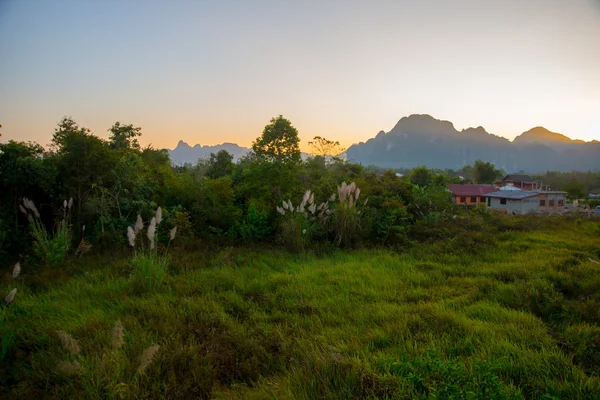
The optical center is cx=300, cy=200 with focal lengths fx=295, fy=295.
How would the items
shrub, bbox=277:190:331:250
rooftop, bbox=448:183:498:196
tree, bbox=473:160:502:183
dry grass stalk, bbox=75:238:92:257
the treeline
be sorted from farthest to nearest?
tree, bbox=473:160:502:183 < rooftop, bbox=448:183:498:196 < shrub, bbox=277:190:331:250 < the treeline < dry grass stalk, bbox=75:238:92:257

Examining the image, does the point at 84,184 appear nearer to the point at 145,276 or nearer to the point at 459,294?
the point at 145,276

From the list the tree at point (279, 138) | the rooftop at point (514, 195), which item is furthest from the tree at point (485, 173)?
the tree at point (279, 138)

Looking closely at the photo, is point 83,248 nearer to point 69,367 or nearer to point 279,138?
point 69,367

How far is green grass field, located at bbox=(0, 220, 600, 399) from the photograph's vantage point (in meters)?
2.18

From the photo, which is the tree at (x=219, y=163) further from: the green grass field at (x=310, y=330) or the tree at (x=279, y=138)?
the green grass field at (x=310, y=330)

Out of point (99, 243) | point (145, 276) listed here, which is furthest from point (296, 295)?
point (99, 243)

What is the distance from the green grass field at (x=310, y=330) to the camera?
218cm

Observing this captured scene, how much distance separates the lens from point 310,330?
124 inches

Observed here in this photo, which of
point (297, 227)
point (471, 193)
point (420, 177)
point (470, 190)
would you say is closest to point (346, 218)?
point (297, 227)

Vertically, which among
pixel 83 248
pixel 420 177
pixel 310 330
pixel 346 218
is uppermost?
pixel 420 177

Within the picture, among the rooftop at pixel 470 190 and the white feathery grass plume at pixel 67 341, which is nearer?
the white feathery grass plume at pixel 67 341

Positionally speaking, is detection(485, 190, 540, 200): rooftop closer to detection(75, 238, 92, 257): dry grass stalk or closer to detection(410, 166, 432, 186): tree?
detection(410, 166, 432, 186): tree

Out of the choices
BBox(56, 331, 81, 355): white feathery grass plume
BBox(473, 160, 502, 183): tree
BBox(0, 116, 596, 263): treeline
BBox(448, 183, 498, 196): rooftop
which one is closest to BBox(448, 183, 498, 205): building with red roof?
BBox(448, 183, 498, 196): rooftop

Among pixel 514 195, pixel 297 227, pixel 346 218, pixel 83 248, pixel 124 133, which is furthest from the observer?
pixel 514 195
